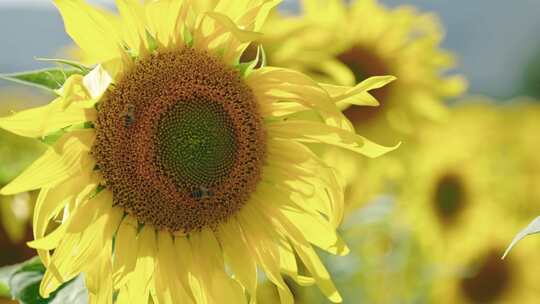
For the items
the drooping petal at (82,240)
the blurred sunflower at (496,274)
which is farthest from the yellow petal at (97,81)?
the blurred sunflower at (496,274)

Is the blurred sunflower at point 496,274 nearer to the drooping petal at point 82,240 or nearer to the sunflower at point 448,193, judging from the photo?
the sunflower at point 448,193

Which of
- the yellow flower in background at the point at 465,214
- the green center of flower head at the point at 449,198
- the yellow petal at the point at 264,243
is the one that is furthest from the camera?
the green center of flower head at the point at 449,198

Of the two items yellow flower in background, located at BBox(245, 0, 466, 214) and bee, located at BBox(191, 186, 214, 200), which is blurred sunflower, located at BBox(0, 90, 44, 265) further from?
yellow flower in background, located at BBox(245, 0, 466, 214)

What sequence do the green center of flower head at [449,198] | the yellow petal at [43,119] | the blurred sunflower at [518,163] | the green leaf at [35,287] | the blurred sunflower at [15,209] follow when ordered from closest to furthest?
1. the yellow petal at [43,119]
2. the green leaf at [35,287]
3. the blurred sunflower at [15,209]
4. the green center of flower head at [449,198]
5. the blurred sunflower at [518,163]

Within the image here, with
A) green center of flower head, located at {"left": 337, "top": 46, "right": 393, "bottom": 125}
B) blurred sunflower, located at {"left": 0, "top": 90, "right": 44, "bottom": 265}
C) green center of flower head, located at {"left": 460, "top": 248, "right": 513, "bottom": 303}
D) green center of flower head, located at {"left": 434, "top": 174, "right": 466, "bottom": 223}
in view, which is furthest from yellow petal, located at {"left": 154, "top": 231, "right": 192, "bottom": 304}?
green center of flower head, located at {"left": 434, "top": 174, "right": 466, "bottom": 223}

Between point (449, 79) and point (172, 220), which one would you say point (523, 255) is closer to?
point (449, 79)

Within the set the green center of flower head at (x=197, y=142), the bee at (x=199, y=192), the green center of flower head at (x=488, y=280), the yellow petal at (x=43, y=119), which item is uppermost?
the yellow petal at (x=43, y=119)
